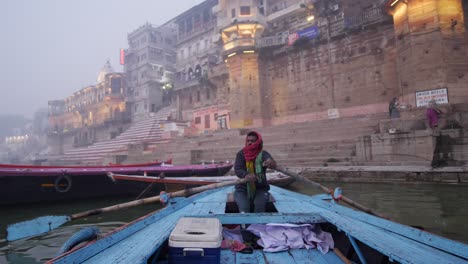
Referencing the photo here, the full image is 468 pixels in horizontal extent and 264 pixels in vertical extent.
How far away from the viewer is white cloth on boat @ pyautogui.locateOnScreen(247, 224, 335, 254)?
274cm

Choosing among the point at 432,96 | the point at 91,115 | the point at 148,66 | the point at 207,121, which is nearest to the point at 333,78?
the point at 432,96

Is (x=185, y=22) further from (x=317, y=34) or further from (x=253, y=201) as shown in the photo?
(x=253, y=201)

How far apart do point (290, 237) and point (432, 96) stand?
17.4 m

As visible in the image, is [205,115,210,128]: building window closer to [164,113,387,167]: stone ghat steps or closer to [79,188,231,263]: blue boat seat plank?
[164,113,387,167]: stone ghat steps

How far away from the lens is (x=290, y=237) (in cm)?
283

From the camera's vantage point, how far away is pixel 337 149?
1430 cm

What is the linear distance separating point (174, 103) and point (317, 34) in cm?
2147

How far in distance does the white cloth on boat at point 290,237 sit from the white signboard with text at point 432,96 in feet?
55.1

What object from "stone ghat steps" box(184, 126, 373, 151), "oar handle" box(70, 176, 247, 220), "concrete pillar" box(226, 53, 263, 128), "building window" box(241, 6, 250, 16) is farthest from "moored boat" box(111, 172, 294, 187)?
"building window" box(241, 6, 250, 16)

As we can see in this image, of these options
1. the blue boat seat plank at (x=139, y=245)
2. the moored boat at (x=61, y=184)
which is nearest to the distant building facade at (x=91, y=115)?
the moored boat at (x=61, y=184)

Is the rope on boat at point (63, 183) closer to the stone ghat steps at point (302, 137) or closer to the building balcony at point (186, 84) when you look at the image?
the stone ghat steps at point (302, 137)

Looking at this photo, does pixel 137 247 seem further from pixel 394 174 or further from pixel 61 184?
pixel 394 174

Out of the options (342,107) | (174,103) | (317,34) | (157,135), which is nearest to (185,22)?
(174,103)

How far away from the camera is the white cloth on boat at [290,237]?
2.74 meters
